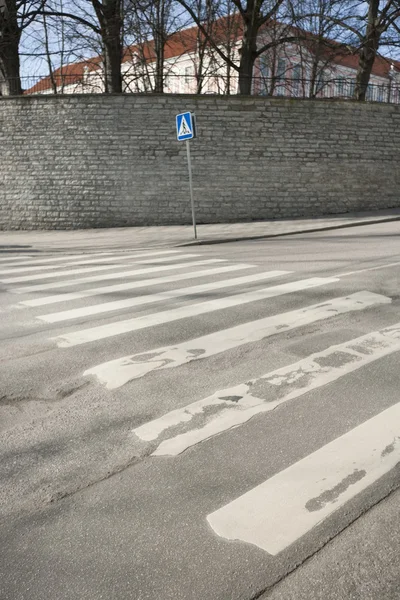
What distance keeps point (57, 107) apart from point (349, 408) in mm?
18212

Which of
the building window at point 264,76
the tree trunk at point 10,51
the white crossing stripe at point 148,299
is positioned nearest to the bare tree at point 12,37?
the tree trunk at point 10,51

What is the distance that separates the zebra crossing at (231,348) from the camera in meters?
2.79

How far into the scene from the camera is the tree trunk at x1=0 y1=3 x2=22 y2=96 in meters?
21.4

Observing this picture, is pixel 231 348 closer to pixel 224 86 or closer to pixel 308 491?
pixel 308 491

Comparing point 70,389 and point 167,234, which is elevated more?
point 167,234

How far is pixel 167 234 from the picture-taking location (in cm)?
1645

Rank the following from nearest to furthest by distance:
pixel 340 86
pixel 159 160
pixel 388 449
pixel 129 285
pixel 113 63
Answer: pixel 388 449
pixel 129 285
pixel 159 160
pixel 113 63
pixel 340 86

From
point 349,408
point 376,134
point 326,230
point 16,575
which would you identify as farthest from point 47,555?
point 376,134

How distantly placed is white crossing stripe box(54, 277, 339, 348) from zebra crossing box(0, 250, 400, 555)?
0.04 ft

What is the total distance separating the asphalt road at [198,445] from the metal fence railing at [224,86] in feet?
54.2

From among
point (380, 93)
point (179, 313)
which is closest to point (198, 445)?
point (179, 313)

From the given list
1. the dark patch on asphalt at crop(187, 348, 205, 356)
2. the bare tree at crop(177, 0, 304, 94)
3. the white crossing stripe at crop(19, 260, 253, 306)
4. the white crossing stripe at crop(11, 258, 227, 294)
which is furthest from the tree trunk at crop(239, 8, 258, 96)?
the dark patch on asphalt at crop(187, 348, 205, 356)

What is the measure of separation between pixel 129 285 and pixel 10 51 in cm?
1826

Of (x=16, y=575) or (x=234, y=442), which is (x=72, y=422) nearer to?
(x=234, y=442)
